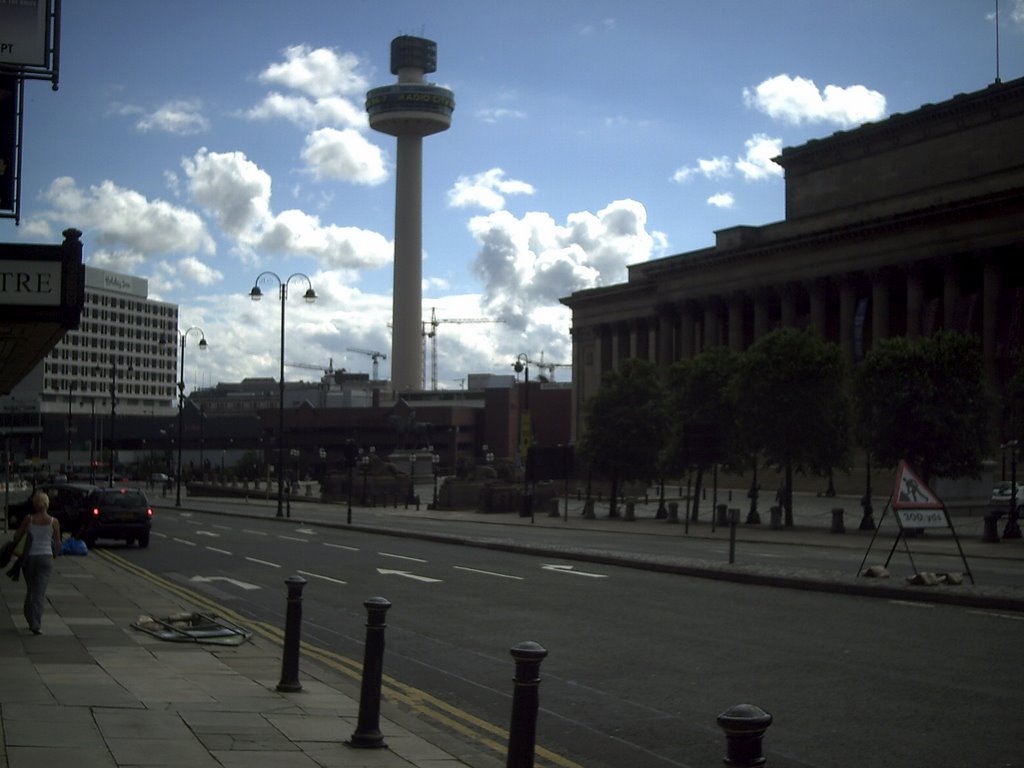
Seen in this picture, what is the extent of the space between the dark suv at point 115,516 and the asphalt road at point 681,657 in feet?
31.6

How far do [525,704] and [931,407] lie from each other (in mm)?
44093

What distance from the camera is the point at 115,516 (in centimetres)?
3697

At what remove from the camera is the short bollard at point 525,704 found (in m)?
7.67

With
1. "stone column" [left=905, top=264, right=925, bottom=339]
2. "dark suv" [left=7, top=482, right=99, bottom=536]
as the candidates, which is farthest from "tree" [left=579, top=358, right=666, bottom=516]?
"dark suv" [left=7, top=482, right=99, bottom=536]

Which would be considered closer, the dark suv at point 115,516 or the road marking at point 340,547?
the road marking at point 340,547

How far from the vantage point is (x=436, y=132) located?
198m

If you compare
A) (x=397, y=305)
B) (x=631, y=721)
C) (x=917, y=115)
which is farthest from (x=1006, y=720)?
(x=397, y=305)

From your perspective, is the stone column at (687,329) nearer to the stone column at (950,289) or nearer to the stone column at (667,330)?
the stone column at (667,330)

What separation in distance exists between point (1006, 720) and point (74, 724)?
8083 millimetres

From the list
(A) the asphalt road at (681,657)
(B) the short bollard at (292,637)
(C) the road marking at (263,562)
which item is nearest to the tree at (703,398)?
(C) the road marking at (263,562)

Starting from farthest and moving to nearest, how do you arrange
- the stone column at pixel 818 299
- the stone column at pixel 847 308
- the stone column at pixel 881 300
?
the stone column at pixel 818 299 → the stone column at pixel 847 308 → the stone column at pixel 881 300

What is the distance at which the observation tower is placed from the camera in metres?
190

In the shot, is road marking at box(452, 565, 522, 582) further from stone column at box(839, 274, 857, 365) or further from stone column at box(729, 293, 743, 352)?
stone column at box(729, 293, 743, 352)

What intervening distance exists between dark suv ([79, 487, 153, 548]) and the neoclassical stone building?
180ft
